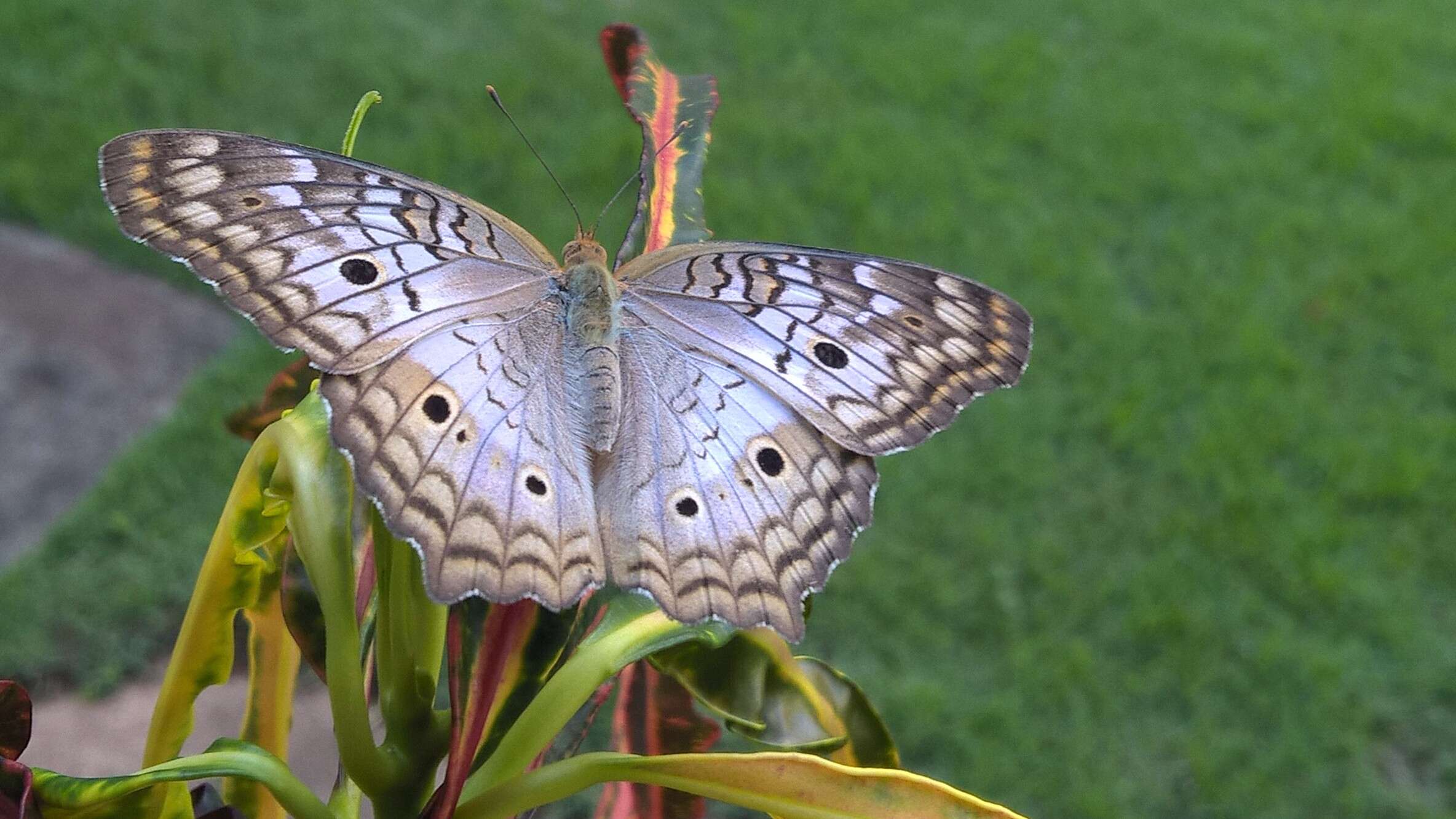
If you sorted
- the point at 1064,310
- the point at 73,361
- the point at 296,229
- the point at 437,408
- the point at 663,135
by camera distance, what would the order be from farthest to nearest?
the point at 1064,310
the point at 73,361
the point at 663,135
the point at 437,408
the point at 296,229

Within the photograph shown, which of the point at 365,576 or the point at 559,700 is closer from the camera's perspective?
the point at 559,700

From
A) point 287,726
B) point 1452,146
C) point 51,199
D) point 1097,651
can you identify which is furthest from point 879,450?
point 1452,146

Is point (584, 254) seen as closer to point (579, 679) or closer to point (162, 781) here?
point (579, 679)

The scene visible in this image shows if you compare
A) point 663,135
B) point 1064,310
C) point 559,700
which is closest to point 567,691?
point 559,700

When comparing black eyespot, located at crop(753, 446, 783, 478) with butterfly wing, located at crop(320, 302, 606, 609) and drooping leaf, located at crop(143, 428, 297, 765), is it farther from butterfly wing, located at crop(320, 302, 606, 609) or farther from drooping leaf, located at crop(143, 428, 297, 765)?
drooping leaf, located at crop(143, 428, 297, 765)

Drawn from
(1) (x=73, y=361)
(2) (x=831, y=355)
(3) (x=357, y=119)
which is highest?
(3) (x=357, y=119)

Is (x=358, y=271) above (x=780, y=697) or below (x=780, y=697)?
above
